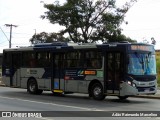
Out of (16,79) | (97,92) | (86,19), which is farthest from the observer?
(86,19)

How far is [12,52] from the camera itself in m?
27.5

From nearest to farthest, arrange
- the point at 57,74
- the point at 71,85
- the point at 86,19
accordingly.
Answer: the point at 71,85, the point at 57,74, the point at 86,19

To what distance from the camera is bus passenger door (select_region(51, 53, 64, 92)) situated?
938 inches

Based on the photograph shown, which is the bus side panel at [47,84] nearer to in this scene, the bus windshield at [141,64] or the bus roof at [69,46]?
the bus roof at [69,46]

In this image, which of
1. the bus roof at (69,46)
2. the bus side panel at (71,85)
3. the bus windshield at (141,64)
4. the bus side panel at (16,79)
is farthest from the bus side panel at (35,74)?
the bus windshield at (141,64)

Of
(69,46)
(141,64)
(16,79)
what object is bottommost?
(16,79)

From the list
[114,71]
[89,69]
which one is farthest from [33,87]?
[114,71]

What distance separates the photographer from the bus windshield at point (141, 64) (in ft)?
67.2

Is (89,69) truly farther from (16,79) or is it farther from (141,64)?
(16,79)

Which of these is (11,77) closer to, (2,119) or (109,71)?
(109,71)

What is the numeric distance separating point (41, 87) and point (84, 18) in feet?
118

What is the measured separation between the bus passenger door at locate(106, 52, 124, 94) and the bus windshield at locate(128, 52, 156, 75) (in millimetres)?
481

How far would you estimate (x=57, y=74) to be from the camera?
78.8 ft

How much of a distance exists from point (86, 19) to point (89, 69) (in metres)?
38.7
